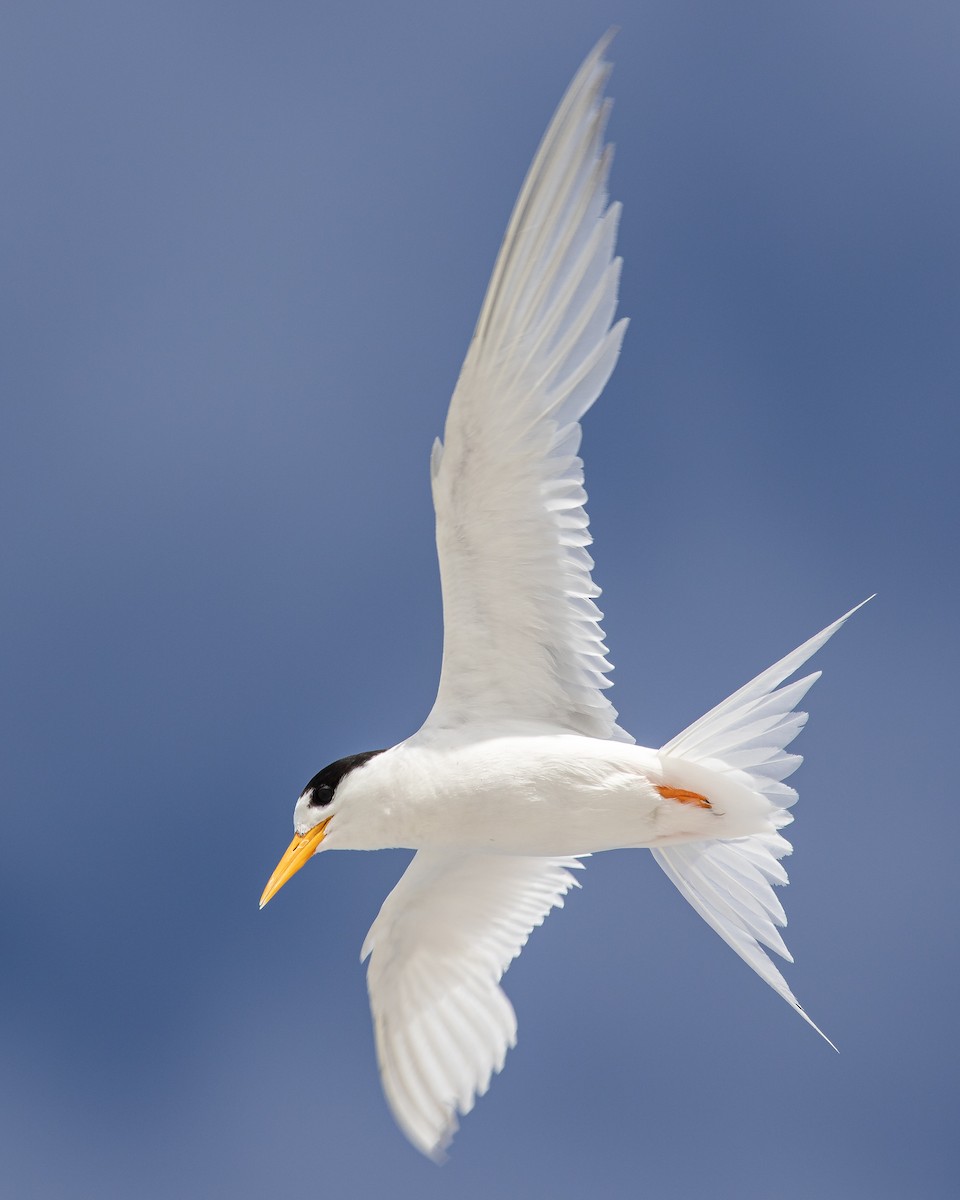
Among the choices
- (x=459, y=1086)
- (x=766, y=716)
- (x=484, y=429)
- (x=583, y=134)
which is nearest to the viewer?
(x=583, y=134)

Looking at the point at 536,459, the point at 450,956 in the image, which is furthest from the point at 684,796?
the point at 450,956

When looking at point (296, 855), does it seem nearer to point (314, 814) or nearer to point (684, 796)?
point (314, 814)

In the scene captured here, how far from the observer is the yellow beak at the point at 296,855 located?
670 cm

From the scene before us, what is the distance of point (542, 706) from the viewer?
6.79 m

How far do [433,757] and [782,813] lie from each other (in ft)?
4.70

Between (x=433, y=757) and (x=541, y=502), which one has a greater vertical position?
(x=541, y=502)

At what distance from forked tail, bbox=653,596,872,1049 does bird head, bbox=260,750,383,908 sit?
1.34 metres

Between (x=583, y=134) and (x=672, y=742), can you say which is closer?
(x=583, y=134)

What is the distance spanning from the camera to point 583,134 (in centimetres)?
552

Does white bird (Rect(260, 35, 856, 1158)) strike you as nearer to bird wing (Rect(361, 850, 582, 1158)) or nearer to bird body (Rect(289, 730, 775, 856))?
bird body (Rect(289, 730, 775, 856))

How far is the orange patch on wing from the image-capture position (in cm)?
649

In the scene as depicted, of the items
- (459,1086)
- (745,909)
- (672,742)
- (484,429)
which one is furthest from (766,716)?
(459,1086)

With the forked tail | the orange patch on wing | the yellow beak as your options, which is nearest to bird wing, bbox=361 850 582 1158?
the yellow beak

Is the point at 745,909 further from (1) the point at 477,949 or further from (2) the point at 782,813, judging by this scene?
(1) the point at 477,949
